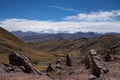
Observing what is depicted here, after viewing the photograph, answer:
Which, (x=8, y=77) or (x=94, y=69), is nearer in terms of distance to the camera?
(x=8, y=77)

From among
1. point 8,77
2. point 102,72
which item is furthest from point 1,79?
point 102,72

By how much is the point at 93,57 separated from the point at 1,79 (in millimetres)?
18413

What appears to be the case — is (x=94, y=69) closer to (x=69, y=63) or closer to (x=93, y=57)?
(x=93, y=57)

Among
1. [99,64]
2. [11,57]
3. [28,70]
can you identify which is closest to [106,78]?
[99,64]

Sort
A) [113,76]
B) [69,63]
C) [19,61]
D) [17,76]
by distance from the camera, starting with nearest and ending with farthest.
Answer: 1. [17,76]
2. [113,76]
3. [19,61]
4. [69,63]

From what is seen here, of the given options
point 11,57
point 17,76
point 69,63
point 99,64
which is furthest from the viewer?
point 69,63

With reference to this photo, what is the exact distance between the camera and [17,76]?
36.0m

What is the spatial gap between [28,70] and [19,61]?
7281 mm

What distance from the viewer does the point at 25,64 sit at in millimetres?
52156

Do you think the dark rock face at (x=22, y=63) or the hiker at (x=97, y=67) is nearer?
the hiker at (x=97, y=67)

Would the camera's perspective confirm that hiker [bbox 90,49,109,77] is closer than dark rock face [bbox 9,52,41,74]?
Yes

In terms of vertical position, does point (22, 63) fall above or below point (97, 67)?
above

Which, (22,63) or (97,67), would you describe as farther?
(22,63)

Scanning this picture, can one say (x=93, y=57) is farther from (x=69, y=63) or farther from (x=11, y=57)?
(x=69, y=63)
